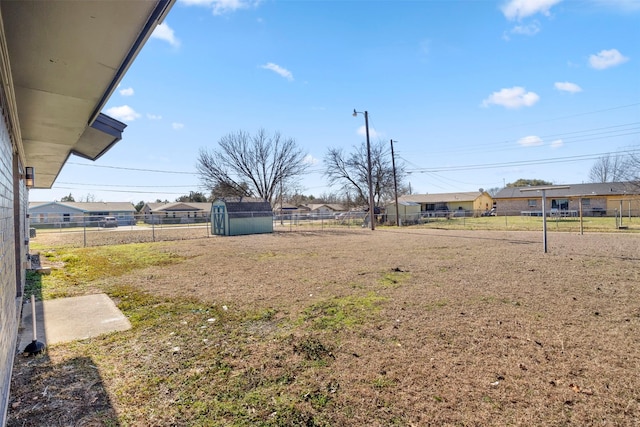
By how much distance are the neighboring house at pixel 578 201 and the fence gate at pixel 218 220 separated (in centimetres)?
2946

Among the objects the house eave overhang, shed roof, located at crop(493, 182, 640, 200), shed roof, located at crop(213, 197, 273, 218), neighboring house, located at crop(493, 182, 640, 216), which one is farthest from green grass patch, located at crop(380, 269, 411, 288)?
shed roof, located at crop(493, 182, 640, 200)

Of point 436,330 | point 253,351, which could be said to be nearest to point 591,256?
point 436,330

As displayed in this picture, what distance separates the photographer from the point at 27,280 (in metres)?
6.88

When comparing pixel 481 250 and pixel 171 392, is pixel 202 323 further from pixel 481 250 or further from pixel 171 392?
pixel 481 250

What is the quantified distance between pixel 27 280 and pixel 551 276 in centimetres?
1106

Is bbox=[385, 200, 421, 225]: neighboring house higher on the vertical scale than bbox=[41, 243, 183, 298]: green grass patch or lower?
higher

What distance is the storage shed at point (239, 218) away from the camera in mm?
20953

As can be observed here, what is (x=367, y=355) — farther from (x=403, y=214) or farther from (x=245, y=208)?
(x=403, y=214)

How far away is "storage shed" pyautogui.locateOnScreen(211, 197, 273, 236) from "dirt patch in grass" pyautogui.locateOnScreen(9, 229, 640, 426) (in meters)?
14.6

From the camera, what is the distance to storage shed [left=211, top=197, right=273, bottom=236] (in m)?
21.0

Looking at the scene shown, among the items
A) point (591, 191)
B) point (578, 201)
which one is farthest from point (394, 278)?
point (591, 191)

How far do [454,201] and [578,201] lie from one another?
1460 cm

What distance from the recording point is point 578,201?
37.7m

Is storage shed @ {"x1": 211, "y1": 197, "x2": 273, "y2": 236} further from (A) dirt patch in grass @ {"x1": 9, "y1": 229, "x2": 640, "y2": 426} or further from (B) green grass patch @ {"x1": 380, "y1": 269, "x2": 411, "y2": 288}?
(B) green grass patch @ {"x1": 380, "y1": 269, "x2": 411, "y2": 288}
